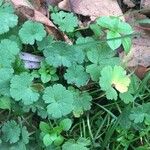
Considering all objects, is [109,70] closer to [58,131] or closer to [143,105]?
[143,105]

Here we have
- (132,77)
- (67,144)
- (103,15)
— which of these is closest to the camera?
(67,144)

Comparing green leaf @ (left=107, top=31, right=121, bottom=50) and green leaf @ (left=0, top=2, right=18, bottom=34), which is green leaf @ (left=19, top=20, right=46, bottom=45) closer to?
green leaf @ (left=0, top=2, right=18, bottom=34)

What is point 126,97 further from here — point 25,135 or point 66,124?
point 25,135

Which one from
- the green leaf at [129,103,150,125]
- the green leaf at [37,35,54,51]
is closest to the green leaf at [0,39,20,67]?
the green leaf at [37,35,54,51]

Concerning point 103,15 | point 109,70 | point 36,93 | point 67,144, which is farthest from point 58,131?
point 103,15

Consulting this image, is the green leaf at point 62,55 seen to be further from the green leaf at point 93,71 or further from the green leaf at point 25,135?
the green leaf at point 25,135

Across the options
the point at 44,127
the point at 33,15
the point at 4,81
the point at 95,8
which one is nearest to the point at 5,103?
the point at 4,81

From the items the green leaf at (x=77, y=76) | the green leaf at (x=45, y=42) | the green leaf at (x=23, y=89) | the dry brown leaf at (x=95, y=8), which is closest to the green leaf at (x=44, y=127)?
the green leaf at (x=23, y=89)
